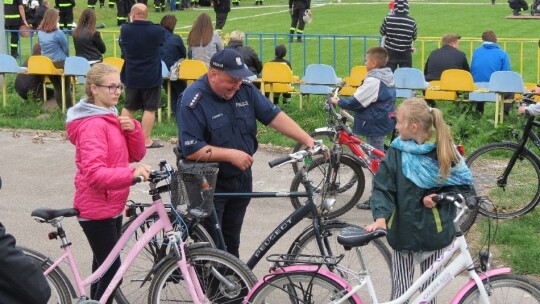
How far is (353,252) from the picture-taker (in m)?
6.60

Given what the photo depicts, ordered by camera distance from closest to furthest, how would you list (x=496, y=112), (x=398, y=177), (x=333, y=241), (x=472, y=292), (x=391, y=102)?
(x=472, y=292) < (x=398, y=177) < (x=333, y=241) < (x=391, y=102) < (x=496, y=112)

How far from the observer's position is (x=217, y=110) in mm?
6395

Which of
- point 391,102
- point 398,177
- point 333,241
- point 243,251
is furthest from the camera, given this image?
point 391,102

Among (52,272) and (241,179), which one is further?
(241,179)

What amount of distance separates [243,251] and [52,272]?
257cm

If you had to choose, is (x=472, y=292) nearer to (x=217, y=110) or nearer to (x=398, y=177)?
(x=398, y=177)

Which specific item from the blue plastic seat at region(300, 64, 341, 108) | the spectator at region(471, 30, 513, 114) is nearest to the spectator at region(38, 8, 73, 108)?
the blue plastic seat at region(300, 64, 341, 108)

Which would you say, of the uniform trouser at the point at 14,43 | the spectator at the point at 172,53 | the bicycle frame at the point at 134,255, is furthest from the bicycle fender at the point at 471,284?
the uniform trouser at the point at 14,43

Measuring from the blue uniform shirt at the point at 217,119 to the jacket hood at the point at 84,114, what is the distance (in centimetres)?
55

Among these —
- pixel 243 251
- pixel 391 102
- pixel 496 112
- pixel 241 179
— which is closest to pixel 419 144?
pixel 241 179

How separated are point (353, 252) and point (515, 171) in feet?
9.39

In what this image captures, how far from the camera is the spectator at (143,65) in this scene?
1208cm

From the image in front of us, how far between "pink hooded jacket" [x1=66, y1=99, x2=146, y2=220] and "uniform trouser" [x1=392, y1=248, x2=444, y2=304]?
157cm

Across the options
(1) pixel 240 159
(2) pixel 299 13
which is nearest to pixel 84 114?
(1) pixel 240 159
